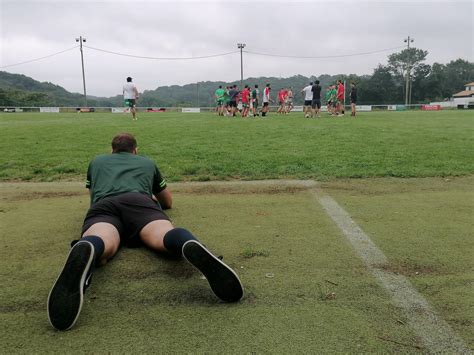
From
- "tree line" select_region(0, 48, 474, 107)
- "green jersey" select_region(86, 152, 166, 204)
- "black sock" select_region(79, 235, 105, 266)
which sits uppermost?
"tree line" select_region(0, 48, 474, 107)

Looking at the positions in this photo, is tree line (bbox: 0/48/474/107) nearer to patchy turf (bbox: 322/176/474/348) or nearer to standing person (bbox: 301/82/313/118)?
standing person (bbox: 301/82/313/118)

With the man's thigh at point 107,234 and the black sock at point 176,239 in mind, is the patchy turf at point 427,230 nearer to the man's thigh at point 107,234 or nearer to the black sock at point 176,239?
the black sock at point 176,239

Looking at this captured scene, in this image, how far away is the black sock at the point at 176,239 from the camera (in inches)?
126

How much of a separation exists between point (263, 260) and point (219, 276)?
34.2 inches

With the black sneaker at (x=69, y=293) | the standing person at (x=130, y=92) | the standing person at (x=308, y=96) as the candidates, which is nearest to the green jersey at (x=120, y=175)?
the black sneaker at (x=69, y=293)

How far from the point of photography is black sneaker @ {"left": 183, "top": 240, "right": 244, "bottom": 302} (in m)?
2.81

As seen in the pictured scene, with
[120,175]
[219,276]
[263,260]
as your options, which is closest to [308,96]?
[120,175]

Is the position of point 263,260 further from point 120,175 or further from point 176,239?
point 120,175

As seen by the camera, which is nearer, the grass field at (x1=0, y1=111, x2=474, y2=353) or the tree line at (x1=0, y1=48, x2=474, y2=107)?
the grass field at (x1=0, y1=111, x2=474, y2=353)

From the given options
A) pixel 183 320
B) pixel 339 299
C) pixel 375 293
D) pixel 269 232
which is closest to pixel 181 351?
pixel 183 320

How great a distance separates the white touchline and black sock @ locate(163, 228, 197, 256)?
5.13 ft

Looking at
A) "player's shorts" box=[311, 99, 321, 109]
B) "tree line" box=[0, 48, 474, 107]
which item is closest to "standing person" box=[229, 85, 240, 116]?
"player's shorts" box=[311, 99, 321, 109]

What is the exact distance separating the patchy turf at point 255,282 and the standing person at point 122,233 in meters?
0.14

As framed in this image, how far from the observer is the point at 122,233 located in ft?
12.1
